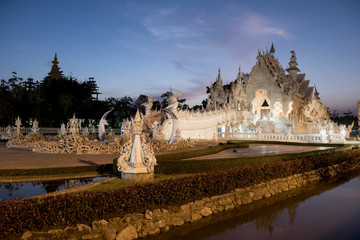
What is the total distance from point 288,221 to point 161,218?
163 inches

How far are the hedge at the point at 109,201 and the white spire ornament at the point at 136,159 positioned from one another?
1604 mm

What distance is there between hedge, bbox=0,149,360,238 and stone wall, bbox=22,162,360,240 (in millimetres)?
199

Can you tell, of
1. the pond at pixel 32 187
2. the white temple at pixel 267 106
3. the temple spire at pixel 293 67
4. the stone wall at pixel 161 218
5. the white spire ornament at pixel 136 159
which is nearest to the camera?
the stone wall at pixel 161 218

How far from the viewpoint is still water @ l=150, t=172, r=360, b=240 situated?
761cm

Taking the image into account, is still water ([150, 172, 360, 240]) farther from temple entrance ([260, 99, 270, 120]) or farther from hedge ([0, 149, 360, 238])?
temple entrance ([260, 99, 270, 120])

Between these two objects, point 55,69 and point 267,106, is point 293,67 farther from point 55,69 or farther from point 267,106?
point 55,69

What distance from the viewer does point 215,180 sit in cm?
940

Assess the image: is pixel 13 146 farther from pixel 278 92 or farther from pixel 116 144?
pixel 278 92

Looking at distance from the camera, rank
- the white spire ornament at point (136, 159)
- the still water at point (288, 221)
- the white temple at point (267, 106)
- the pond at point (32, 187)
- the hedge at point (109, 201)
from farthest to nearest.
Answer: the white temple at point (267, 106) → the white spire ornament at point (136, 159) → the pond at point (32, 187) → the still water at point (288, 221) → the hedge at point (109, 201)

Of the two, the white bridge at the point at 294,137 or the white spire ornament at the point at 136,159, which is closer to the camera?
the white spire ornament at the point at 136,159

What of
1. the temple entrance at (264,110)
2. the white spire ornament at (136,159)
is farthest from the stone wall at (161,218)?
the temple entrance at (264,110)

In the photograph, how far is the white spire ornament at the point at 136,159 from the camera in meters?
9.39

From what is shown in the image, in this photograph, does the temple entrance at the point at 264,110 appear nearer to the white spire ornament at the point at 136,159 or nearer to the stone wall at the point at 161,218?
the stone wall at the point at 161,218

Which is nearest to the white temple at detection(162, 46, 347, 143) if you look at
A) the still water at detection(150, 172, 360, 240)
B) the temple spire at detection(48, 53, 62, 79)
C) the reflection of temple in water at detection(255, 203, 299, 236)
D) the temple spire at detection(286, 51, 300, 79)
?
the temple spire at detection(286, 51, 300, 79)
